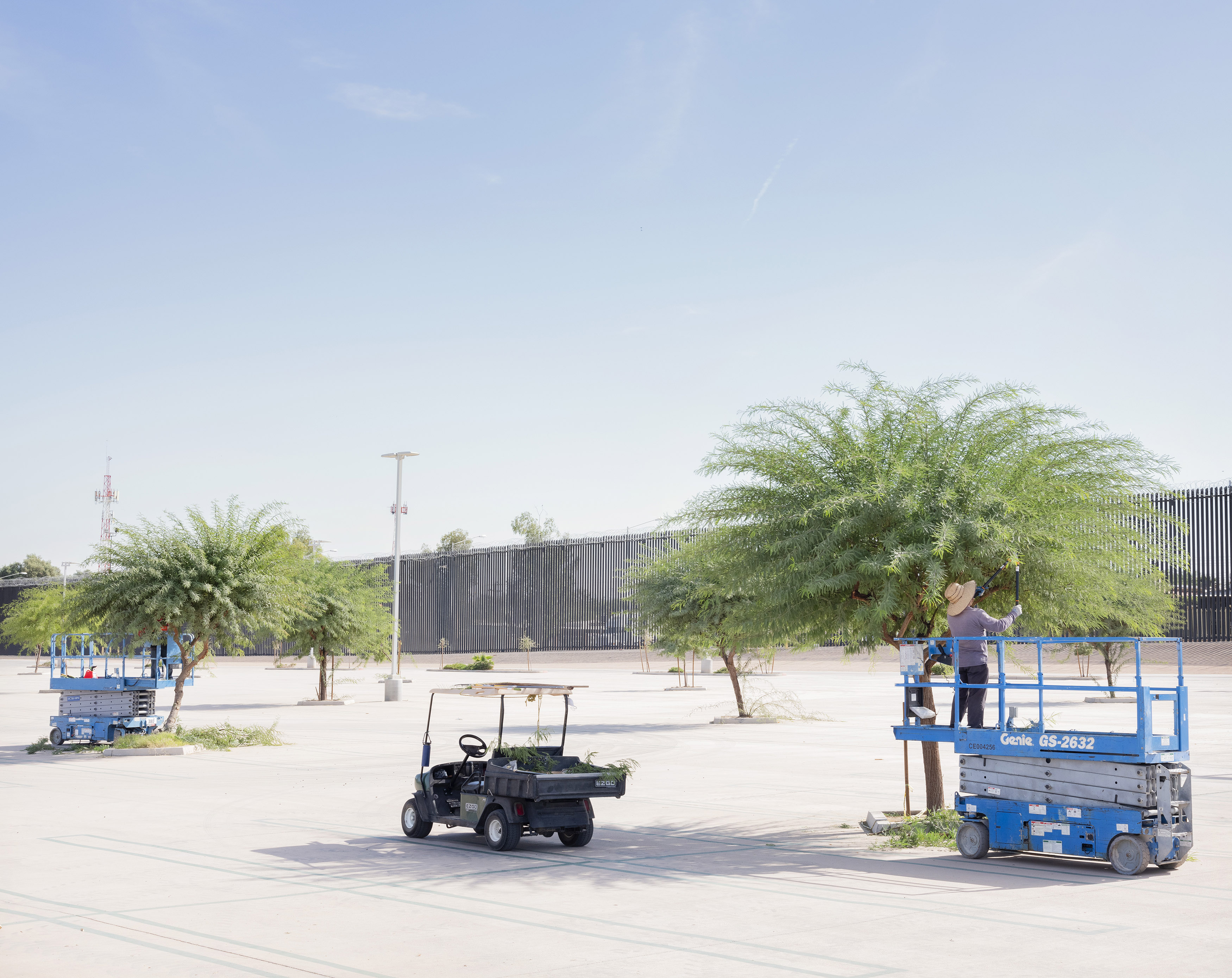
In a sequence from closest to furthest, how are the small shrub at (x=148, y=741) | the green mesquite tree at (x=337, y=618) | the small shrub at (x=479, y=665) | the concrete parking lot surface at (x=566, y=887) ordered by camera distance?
the concrete parking lot surface at (x=566, y=887)
the small shrub at (x=148, y=741)
the green mesquite tree at (x=337, y=618)
the small shrub at (x=479, y=665)

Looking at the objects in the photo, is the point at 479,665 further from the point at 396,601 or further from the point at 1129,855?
the point at 1129,855

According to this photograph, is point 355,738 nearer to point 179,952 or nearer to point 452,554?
point 179,952

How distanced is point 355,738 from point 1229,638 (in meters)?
49.4

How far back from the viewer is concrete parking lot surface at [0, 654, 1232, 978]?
909 centimetres

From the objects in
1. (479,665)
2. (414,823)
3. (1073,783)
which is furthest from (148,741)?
(479,665)

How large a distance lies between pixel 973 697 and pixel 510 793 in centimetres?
512

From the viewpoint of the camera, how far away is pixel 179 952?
925cm

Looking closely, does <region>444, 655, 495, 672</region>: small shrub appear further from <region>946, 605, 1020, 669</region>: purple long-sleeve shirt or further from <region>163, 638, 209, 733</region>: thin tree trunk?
<region>946, 605, 1020, 669</region>: purple long-sleeve shirt

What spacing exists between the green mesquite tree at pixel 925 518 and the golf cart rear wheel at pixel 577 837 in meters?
3.38

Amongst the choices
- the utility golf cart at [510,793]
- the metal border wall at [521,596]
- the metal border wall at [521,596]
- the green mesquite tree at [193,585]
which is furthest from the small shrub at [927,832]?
the metal border wall at [521,596]

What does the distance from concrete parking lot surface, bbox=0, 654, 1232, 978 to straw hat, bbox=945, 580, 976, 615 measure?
2.64 metres

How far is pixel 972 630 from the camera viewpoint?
13.9 metres

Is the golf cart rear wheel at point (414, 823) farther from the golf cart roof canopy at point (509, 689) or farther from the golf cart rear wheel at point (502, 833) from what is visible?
the golf cart roof canopy at point (509, 689)

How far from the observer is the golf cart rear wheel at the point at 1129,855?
12.3m
